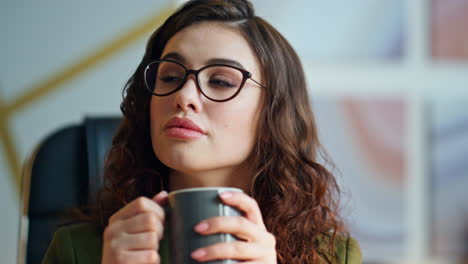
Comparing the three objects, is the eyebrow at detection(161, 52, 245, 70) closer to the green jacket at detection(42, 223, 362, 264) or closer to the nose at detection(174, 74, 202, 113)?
the nose at detection(174, 74, 202, 113)

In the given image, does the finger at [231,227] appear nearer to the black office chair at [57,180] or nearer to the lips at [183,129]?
the lips at [183,129]

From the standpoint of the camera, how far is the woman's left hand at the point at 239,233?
0.63m

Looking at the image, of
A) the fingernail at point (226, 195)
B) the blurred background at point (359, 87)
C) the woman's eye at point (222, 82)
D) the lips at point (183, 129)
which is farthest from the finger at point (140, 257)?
the blurred background at point (359, 87)

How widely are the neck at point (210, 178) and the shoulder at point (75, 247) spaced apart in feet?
0.60

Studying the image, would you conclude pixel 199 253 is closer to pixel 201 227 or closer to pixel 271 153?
pixel 201 227

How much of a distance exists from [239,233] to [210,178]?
1.11 feet

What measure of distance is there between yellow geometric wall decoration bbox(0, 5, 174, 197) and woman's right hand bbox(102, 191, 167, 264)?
153cm

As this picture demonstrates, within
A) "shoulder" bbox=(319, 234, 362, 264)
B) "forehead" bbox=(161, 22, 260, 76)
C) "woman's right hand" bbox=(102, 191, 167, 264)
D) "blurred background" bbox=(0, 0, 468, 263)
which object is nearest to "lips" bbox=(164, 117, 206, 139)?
"forehead" bbox=(161, 22, 260, 76)

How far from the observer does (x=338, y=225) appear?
1131 mm

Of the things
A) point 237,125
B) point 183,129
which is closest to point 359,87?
point 237,125

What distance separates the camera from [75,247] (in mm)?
1025

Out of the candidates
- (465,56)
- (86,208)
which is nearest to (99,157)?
(86,208)

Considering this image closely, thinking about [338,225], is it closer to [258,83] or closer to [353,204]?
[258,83]

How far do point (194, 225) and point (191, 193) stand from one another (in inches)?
1.5
